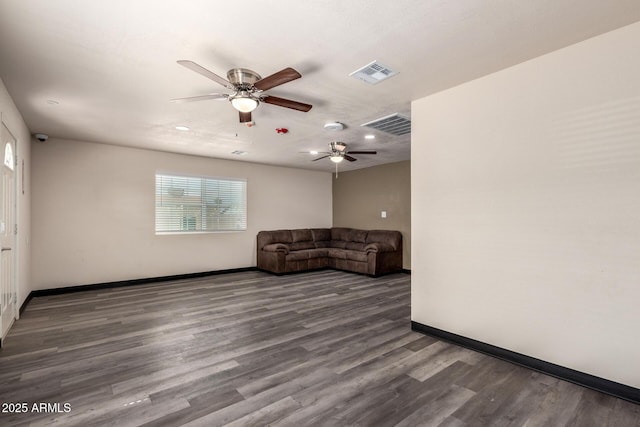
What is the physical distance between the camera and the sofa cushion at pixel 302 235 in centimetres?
779

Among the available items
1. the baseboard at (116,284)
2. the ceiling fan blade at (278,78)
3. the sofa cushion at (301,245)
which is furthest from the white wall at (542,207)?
the baseboard at (116,284)

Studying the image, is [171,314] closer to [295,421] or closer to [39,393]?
[39,393]

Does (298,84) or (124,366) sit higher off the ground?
(298,84)

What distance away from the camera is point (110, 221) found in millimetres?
5559

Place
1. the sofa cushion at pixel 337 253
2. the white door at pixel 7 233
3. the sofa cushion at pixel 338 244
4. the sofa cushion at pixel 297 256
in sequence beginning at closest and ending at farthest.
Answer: the white door at pixel 7 233 < the sofa cushion at pixel 297 256 < the sofa cushion at pixel 337 253 < the sofa cushion at pixel 338 244

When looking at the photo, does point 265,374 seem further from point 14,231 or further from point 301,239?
point 301,239

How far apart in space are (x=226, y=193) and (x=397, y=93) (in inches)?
192

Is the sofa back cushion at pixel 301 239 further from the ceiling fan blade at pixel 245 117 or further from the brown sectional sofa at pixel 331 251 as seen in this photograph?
the ceiling fan blade at pixel 245 117

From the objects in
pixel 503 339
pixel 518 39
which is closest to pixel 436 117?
pixel 518 39

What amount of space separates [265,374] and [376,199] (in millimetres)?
5742

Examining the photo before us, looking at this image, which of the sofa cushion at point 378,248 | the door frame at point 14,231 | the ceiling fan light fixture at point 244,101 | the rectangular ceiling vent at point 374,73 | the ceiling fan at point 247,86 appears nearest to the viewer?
the ceiling fan at point 247,86

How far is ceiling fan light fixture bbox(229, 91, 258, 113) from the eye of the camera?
2808mm

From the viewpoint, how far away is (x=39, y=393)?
87.1 inches

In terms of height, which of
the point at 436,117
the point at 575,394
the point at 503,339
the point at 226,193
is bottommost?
the point at 575,394
